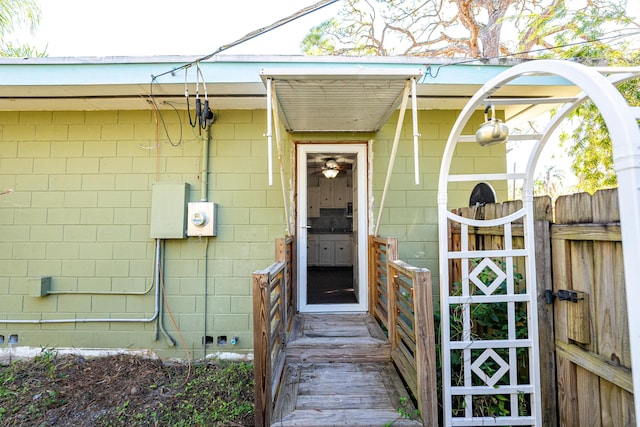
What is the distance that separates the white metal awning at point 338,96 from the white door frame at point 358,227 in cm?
23

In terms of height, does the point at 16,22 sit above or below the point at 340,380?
above

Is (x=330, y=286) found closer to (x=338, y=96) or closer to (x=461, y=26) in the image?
(x=338, y=96)

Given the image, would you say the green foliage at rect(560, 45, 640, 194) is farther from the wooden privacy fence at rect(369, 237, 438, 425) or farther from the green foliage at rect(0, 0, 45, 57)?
the green foliage at rect(0, 0, 45, 57)

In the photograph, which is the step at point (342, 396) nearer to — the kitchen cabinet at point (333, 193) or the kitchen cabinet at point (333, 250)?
the kitchen cabinet at point (333, 250)

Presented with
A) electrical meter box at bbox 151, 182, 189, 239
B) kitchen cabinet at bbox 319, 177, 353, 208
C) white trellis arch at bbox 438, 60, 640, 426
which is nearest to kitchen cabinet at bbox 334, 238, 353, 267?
kitchen cabinet at bbox 319, 177, 353, 208

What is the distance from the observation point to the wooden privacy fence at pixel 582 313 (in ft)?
5.03

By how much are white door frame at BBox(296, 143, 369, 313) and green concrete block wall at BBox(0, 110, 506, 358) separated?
4.8 inches

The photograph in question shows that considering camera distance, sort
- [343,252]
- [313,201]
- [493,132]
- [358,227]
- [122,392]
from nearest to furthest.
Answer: [493,132] → [122,392] → [358,227] → [343,252] → [313,201]

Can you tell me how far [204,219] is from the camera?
331 cm

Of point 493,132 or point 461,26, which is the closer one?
point 493,132

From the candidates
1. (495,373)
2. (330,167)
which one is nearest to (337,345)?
(495,373)

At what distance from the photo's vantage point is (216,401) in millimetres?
2598

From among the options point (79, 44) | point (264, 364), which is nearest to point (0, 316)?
point (264, 364)

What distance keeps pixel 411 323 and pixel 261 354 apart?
3.70 ft
